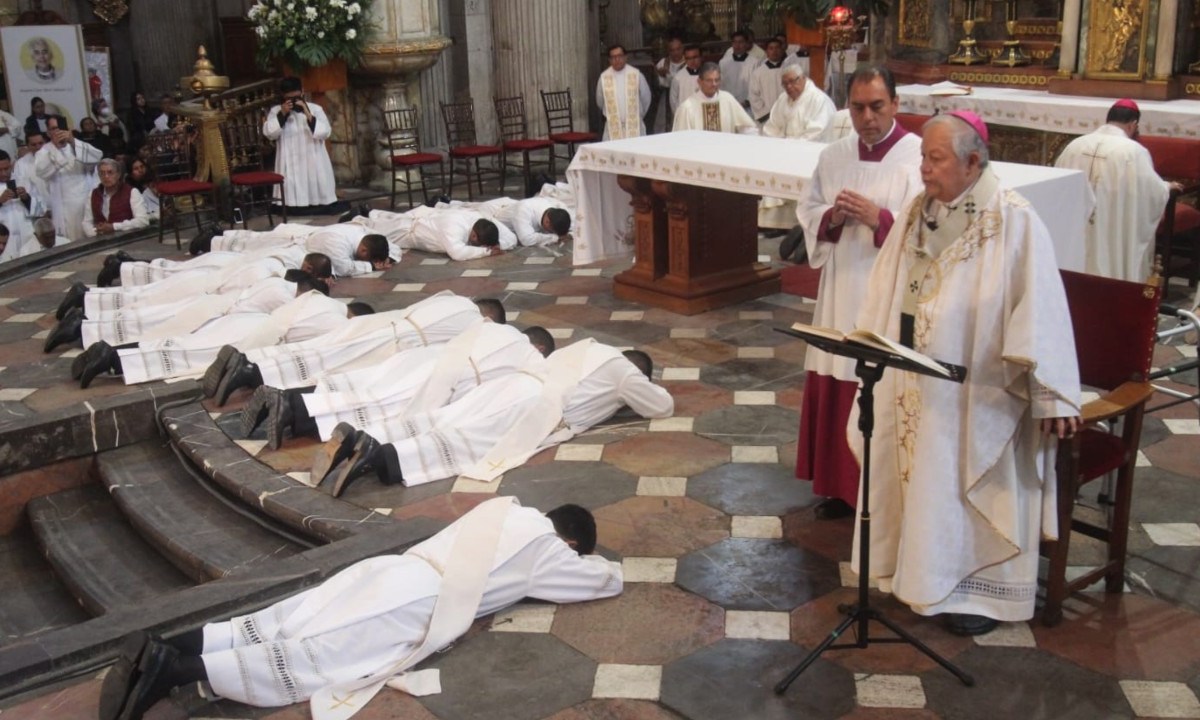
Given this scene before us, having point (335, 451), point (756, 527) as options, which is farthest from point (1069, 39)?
point (335, 451)

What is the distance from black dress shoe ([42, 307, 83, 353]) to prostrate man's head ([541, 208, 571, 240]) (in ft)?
12.9

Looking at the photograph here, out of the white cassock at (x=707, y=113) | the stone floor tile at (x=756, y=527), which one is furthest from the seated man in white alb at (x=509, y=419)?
the white cassock at (x=707, y=113)

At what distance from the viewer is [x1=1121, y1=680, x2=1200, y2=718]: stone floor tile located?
148 inches

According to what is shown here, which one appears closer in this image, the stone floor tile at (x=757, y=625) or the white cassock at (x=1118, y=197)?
the stone floor tile at (x=757, y=625)

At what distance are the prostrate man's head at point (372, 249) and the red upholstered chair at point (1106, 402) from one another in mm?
6227

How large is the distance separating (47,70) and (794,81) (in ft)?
30.0

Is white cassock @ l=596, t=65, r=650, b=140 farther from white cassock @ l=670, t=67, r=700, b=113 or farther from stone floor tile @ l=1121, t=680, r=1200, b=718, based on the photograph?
stone floor tile @ l=1121, t=680, r=1200, b=718

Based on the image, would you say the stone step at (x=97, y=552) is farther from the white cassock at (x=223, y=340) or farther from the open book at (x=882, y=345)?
the open book at (x=882, y=345)

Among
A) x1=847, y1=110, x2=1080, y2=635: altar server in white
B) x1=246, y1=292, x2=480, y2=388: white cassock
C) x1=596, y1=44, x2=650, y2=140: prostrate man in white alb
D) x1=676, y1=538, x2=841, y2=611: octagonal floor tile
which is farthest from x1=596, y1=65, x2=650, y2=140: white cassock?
x1=847, y1=110, x2=1080, y2=635: altar server in white

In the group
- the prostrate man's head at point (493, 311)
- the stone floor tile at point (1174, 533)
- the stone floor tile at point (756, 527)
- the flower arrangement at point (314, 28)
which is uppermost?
the flower arrangement at point (314, 28)

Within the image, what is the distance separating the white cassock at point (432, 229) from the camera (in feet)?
34.0

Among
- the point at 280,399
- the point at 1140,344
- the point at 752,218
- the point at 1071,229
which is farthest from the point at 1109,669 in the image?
the point at 752,218

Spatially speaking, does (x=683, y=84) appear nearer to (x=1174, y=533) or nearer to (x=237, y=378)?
(x=237, y=378)

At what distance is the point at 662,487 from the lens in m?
5.59
